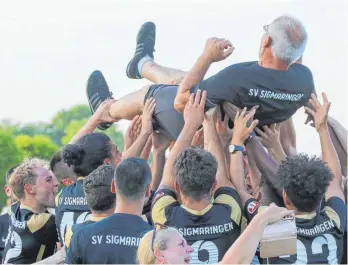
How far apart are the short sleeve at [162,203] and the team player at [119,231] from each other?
185mm

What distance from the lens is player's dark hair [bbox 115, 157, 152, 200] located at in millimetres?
5367

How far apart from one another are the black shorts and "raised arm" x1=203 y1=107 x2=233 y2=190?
1.68 feet

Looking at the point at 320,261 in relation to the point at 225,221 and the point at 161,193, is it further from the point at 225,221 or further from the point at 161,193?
the point at 161,193

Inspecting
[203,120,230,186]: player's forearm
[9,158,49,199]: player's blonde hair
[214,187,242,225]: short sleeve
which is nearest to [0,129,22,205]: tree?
[9,158,49,199]: player's blonde hair

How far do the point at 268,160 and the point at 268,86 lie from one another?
1.59ft

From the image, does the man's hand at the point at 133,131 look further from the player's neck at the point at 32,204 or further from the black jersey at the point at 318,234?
the black jersey at the point at 318,234

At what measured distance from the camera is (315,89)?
252 inches

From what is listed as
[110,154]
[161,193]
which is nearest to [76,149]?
[110,154]

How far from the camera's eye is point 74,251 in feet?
17.5

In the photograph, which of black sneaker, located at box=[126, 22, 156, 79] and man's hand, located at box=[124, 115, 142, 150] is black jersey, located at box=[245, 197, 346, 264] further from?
black sneaker, located at box=[126, 22, 156, 79]

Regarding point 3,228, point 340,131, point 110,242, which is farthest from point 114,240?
point 3,228

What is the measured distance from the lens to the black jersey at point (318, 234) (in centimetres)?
559

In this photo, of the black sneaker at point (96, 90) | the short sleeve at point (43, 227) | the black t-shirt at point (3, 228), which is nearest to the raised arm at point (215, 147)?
the short sleeve at point (43, 227)

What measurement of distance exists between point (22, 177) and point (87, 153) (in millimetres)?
645
